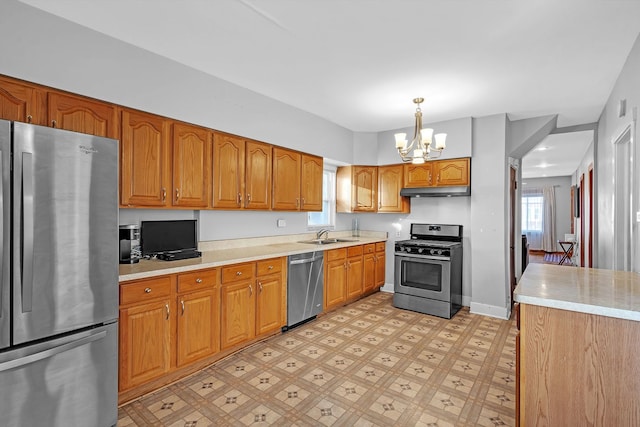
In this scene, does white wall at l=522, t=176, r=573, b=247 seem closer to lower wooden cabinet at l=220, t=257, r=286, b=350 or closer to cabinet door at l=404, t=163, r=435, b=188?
cabinet door at l=404, t=163, r=435, b=188

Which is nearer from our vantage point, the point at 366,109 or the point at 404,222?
the point at 366,109

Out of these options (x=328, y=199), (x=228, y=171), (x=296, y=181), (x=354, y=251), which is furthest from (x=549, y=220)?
(x=228, y=171)

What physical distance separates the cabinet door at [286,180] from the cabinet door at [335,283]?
3.04 feet

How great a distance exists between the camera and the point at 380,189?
17.3 feet

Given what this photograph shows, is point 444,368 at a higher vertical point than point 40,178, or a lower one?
lower

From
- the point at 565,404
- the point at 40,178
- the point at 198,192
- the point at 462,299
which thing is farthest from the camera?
the point at 462,299

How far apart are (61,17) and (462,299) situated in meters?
5.29

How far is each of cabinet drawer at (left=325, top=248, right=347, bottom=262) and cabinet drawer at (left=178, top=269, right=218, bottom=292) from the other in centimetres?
170

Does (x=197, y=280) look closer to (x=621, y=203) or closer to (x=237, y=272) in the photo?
(x=237, y=272)

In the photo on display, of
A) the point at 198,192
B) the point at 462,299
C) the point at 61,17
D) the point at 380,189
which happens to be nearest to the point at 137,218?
the point at 198,192

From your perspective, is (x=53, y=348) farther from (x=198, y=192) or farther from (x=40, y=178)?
(x=198, y=192)

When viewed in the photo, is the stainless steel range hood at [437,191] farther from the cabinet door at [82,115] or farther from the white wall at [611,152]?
the cabinet door at [82,115]

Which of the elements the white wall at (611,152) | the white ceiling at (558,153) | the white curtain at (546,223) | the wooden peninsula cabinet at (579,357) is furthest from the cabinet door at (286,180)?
the white curtain at (546,223)

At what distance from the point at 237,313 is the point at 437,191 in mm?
3222
